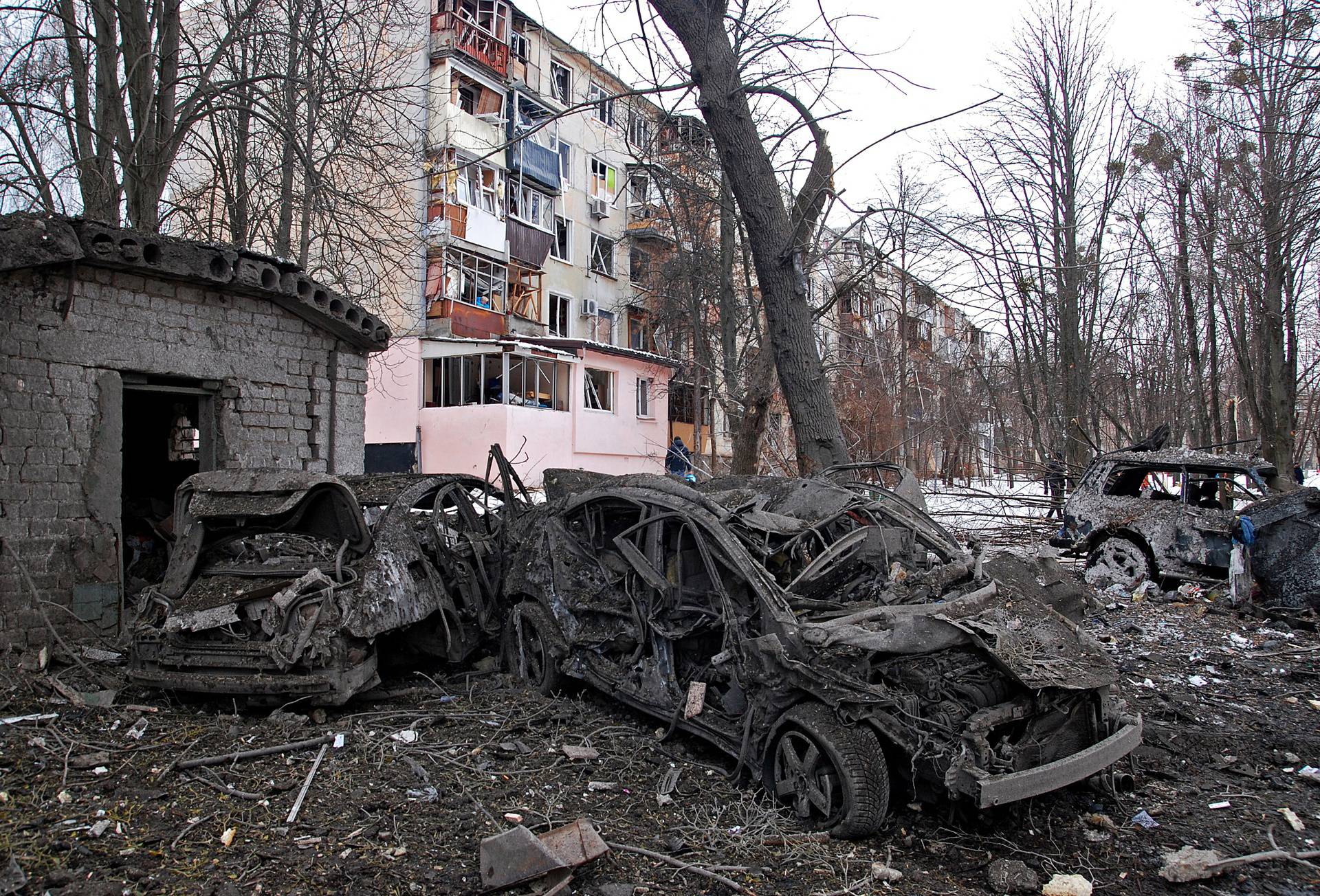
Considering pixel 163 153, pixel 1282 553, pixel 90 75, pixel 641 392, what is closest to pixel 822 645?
pixel 1282 553

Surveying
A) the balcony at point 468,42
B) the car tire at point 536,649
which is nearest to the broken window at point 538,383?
the balcony at point 468,42

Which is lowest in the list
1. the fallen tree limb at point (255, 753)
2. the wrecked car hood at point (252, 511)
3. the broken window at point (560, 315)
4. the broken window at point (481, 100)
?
the fallen tree limb at point (255, 753)

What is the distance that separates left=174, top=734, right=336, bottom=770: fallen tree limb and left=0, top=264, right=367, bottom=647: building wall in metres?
3.62

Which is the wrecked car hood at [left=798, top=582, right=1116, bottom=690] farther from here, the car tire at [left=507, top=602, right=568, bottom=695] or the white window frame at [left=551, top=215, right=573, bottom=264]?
the white window frame at [left=551, top=215, right=573, bottom=264]

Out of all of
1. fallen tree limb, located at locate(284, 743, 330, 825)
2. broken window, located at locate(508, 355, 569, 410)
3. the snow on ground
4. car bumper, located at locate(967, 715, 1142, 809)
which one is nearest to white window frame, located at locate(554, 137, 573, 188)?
broken window, located at locate(508, 355, 569, 410)

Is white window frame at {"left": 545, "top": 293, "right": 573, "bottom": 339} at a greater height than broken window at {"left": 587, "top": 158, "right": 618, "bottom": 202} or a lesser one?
lesser

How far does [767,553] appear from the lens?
492cm

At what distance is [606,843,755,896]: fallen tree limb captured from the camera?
3603 millimetres

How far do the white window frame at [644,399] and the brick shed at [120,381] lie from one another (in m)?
19.4

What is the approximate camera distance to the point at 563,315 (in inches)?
1217

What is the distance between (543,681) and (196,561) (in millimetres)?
2833

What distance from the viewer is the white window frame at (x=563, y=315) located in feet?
98.4

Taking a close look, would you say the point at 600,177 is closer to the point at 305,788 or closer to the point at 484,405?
the point at 484,405

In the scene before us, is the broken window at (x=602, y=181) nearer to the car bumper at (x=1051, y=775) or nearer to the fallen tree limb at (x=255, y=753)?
the fallen tree limb at (x=255, y=753)
